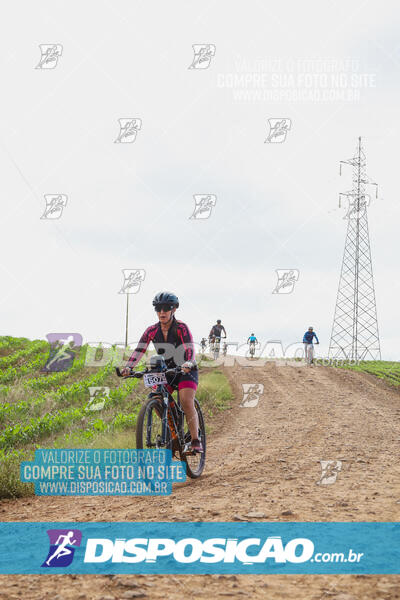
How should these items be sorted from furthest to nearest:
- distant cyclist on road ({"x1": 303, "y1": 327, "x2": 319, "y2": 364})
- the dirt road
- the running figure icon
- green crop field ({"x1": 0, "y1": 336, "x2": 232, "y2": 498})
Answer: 1. distant cyclist on road ({"x1": 303, "y1": 327, "x2": 319, "y2": 364})
2. green crop field ({"x1": 0, "y1": 336, "x2": 232, "y2": 498})
3. the running figure icon
4. the dirt road

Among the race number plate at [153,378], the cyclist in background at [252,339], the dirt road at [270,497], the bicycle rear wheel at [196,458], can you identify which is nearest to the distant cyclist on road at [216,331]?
the cyclist in background at [252,339]

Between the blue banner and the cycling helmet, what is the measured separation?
307 cm

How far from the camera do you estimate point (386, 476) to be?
7203mm

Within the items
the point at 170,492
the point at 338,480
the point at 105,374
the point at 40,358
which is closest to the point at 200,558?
the point at 170,492

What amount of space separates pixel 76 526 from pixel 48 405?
13.4 meters

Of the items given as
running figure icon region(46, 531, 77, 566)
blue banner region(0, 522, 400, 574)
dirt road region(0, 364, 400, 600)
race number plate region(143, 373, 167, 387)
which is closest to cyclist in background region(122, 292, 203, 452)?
race number plate region(143, 373, 167, 387)

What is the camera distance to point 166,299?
287 inches

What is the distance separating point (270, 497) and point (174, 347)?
99.3 inches

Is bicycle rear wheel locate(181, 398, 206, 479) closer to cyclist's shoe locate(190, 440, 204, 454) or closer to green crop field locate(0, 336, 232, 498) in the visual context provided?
cyclist's shoe locate(190, 440, 204, 454)

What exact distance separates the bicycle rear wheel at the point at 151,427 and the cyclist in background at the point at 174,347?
406mm

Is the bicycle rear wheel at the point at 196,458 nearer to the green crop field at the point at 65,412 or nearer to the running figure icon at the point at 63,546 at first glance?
the green crop field at the point at 65,412

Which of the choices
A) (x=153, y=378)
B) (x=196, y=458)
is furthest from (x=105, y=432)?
(x=153, y=378)

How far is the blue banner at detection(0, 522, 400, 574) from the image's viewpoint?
13.5 ft

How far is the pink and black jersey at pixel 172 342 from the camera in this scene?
7422 mm
